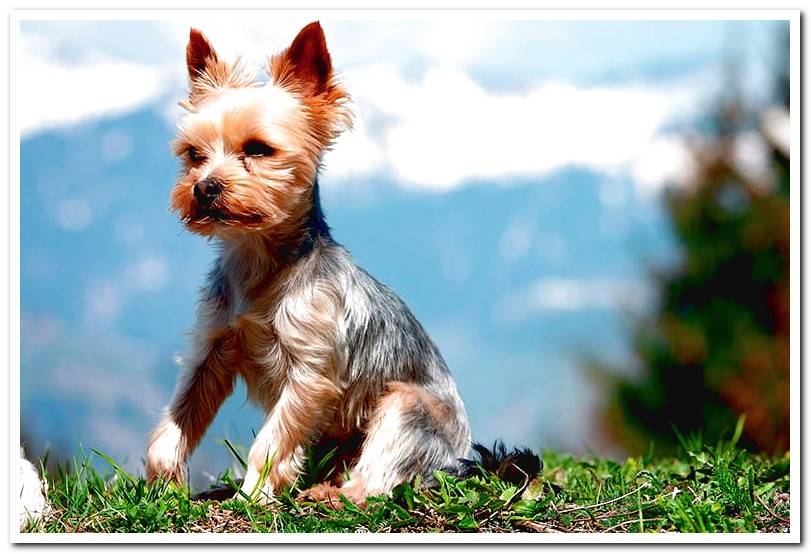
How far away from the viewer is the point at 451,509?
6.11m

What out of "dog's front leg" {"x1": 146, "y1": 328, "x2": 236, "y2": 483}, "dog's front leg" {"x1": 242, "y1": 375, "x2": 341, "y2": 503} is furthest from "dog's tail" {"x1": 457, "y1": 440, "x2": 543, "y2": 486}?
"dog's front leg" {"x1": 146, "y1": 328, "x2": 236, "y2": 483}

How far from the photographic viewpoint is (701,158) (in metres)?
14.7

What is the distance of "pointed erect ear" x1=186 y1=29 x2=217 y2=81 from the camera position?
666 centimetres

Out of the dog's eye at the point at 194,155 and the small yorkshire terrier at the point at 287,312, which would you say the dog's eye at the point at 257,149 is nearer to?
the small yorkshire terrier at the point at 287,312

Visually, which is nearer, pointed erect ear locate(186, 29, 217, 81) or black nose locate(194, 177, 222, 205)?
black nose locate(194, 177, 222, 205)

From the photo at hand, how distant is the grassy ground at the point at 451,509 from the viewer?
6020 millimetres

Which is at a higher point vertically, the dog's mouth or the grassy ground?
the dog's mouth

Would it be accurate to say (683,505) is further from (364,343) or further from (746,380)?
(746,380)

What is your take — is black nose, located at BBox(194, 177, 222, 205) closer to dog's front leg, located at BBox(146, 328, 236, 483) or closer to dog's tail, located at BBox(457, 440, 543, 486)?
dog's front leg, located at BBox(146, 328, 236, 483)

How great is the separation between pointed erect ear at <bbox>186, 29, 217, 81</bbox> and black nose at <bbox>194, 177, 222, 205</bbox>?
104 cm

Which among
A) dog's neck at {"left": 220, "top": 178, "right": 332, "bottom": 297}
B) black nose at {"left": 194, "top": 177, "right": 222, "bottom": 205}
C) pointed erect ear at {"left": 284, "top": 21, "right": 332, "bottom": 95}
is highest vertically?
pointed erect ear at {"left": 284, "top": 21, "right": 332, "bottom": 95}

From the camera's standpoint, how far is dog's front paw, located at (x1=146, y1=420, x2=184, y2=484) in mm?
6645
